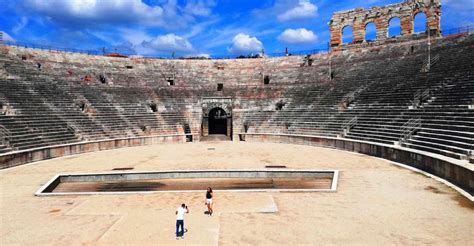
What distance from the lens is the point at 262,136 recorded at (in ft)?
118

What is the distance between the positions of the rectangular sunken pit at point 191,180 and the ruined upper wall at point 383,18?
92.0 feet

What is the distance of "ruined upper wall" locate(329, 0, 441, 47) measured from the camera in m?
37.6

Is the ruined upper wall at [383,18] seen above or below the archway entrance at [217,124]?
above

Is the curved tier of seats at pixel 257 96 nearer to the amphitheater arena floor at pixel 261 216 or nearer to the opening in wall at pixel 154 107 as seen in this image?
the opening in wall at pixel 154 107

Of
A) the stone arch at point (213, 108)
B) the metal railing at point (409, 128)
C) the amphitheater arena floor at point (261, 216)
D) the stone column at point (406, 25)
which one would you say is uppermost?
the stone column at point (406, 25)

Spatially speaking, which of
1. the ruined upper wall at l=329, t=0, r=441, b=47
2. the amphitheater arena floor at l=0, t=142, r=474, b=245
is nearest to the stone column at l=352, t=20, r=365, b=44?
the ruined upper wall at l=329, t=0, r=441, b=47

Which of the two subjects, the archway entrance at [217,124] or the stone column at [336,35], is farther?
the stone column at [336,35]

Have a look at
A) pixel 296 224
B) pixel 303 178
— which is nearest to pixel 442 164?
pixel 303 178

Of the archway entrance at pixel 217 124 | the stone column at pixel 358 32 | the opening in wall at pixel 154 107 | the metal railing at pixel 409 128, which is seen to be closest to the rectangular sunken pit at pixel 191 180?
the metal railing at pixel 409 128

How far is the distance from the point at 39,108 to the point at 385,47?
33.7 m

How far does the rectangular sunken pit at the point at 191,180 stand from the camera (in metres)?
16.8

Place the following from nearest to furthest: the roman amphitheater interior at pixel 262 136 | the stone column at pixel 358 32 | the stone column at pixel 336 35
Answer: the roman amphitheater interior at pixel 262 136
the stone column at pixel 358 32
the stone column at pixel 336 35

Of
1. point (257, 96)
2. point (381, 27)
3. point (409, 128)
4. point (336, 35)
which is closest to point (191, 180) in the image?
point (409, 128)

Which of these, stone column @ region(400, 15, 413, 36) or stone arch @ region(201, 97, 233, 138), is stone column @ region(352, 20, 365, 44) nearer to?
stone column @ region(400, 15, 413, 36)
